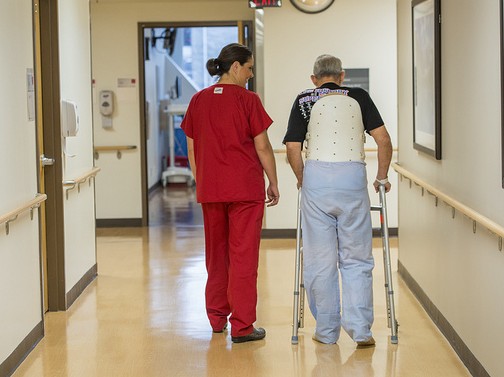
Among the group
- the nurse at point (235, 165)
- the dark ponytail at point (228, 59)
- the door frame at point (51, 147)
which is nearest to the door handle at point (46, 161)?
the door frame at point (51, 147)

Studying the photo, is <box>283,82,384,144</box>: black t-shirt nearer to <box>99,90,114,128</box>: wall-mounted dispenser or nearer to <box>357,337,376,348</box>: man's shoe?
<box>357,337,376,348</box>: man's shoe

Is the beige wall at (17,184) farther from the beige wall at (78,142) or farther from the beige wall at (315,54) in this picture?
the beige wall at (315,54)

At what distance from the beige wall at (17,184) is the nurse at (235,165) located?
880 millimetres

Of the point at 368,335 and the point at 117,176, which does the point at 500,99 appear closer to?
the point at 368,335

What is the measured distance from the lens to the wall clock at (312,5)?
28.9ft

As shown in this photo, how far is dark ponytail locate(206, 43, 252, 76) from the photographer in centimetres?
498

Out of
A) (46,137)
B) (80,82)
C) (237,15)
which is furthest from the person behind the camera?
(237,15)

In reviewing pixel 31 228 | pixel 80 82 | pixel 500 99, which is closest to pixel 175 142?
pixel 80 82

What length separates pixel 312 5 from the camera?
882 centimetres

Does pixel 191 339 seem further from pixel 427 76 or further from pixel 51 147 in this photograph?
pixel 427 76

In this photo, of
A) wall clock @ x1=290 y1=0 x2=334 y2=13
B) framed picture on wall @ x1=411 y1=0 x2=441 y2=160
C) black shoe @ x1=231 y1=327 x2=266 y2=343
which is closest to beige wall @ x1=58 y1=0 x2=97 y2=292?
black shoe @ x1=231 y1=327 x2=266 y2=343

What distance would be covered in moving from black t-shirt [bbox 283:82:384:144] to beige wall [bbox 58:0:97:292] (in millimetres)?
1816

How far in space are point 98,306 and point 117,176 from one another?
4.37 meters

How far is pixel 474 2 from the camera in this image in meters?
4.30
